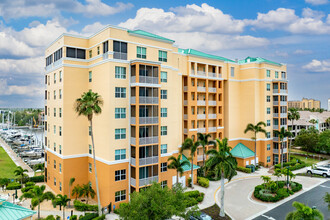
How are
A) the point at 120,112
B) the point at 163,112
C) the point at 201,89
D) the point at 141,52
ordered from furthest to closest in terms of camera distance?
1. the point at 201,89
2. the point at 163,112
3. the point at 141,52
4. the point at 120,112

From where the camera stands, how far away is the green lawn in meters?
48.6

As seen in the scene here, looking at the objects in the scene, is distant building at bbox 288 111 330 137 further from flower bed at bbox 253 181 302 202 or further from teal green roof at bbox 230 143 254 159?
flower bed at bbox 253 181 302 202

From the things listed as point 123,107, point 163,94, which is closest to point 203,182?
point 163,94

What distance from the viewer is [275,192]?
3544 cm

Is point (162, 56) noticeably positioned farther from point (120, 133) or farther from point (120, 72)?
point (120, 133)

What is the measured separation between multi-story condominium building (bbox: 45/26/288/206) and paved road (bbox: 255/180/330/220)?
13.7 m

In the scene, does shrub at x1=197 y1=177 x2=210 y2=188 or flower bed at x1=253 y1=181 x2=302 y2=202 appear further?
shrub at x1=197 y1=177 x2=210 y2=188

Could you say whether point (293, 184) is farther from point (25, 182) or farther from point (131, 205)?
point (25, 182)

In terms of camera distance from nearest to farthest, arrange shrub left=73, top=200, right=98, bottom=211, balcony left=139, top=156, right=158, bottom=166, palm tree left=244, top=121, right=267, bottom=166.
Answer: shrub left=73, top=200, right=98, bottom=211, balcony left=139, top=156, right=158, bottom=166, palm tree left=244, top=121, right=267, bottom=166

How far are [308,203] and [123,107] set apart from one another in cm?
2861

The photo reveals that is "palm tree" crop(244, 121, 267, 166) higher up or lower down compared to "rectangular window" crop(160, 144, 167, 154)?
higher up

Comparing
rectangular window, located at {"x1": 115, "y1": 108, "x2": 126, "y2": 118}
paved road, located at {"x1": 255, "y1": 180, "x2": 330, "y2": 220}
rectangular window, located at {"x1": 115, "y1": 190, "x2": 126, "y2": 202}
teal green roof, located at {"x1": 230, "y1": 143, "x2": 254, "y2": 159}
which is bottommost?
paved road, located at {"x1": 255, "y1": 180, "x2": 330, "y2": 220}

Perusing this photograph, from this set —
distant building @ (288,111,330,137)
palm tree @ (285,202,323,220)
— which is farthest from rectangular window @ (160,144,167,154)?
distant building @ (288,111,330,137)

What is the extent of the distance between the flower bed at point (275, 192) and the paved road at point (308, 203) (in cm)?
119
